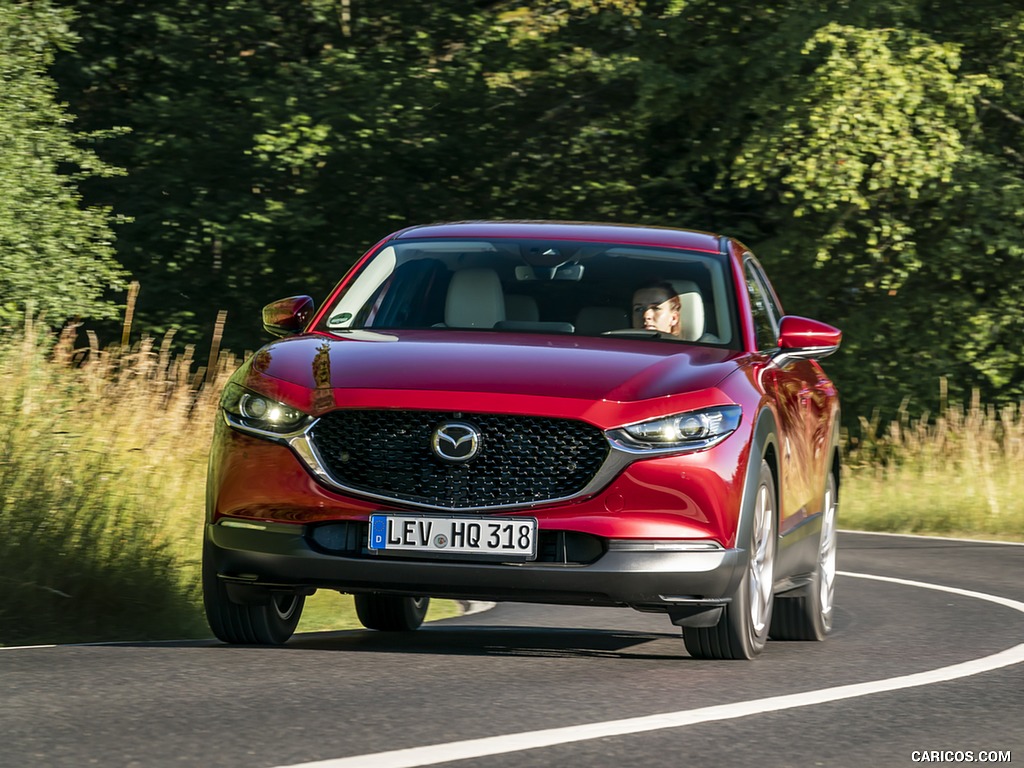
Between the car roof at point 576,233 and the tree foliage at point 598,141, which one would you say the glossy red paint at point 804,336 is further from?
the tree foliage at point 598,141

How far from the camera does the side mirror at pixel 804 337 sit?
8797 millimetres

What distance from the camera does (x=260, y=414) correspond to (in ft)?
24.7

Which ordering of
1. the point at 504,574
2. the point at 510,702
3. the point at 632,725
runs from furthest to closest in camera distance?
the point at 504,574
the point at 510,702
the point at 632,725

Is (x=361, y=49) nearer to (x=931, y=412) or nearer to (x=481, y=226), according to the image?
(x=931, y=412)

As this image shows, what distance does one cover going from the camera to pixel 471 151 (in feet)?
102

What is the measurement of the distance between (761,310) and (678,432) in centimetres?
205

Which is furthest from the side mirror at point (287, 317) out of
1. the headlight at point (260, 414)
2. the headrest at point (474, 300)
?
the headlight at point (260, 414)

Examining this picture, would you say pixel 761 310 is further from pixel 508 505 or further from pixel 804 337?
pixel 508 505

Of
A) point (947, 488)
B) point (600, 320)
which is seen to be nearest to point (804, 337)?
point (600, 320)

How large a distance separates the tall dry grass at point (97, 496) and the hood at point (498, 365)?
2027 millimetres

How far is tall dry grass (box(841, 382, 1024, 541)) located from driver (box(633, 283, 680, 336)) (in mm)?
11421

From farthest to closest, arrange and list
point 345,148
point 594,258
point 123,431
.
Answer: point 345,148, point 123,431, point 594,258

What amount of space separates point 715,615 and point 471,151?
23897 millimetres

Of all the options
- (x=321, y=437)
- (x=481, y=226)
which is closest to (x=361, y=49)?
(x=481, y=226)
